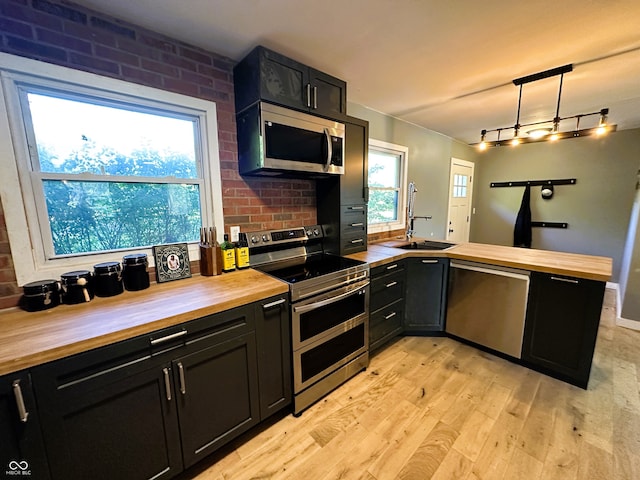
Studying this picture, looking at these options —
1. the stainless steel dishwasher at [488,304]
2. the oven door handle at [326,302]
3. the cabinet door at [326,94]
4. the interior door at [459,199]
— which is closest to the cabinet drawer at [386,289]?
the oven door handle at [326,302]

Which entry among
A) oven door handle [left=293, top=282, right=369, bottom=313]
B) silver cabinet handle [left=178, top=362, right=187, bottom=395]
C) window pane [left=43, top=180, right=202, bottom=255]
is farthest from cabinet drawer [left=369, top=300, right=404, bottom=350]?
window pane [left=43, top=180, right=202, bottom=255]

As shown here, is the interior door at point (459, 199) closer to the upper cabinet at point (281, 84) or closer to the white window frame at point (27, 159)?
the upper cabinet at point (281, 84)

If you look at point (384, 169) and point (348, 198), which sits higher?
point (384, 169)

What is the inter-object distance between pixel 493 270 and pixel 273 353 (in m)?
1.98

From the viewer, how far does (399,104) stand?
9.23ft

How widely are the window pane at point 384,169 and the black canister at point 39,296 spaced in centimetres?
291

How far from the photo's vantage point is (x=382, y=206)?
11.0ft

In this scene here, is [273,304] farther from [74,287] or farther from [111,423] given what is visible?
[74,287]

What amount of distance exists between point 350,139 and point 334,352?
5.83 feet

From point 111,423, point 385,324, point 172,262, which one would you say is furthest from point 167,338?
point 385,324

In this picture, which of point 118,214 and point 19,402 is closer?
point 19,402

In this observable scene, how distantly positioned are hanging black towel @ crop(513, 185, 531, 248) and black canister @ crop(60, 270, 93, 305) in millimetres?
6050

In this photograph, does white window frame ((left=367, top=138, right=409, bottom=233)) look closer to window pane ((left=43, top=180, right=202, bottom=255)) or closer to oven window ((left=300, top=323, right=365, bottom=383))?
oven window ((left=300, top=323, right=365, bottom=383))

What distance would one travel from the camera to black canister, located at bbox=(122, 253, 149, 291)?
1.48 meters
